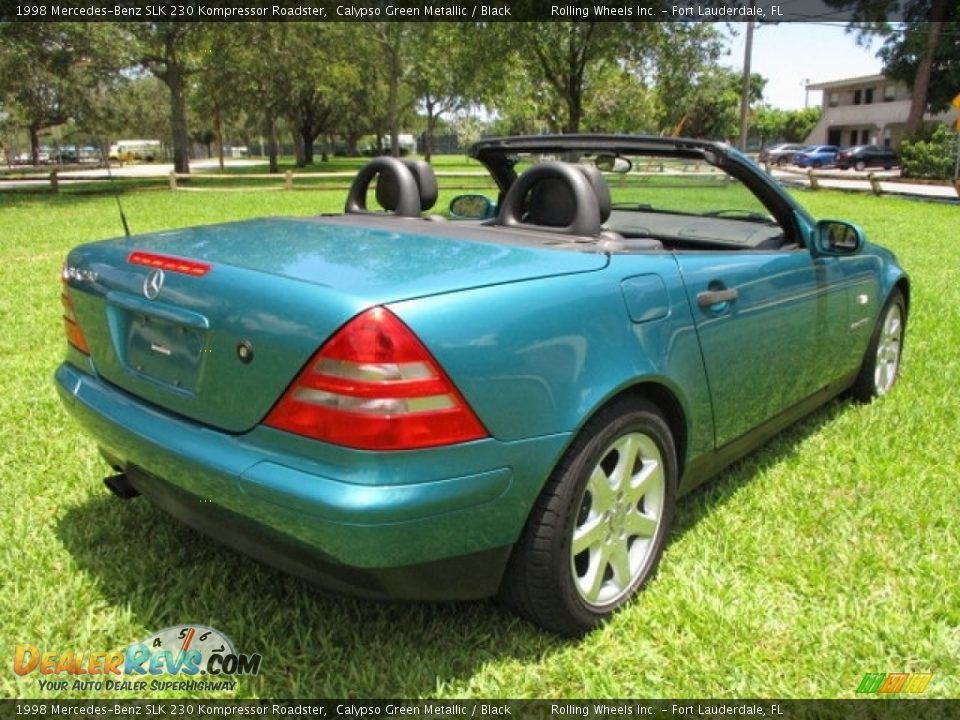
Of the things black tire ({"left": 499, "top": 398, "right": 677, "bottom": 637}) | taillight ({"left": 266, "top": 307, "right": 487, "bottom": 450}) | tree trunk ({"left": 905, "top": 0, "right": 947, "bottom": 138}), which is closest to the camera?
taillight ({"left": 266, "top": 307, "right": 487, "bottom": 450})

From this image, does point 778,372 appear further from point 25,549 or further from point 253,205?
point 253,205

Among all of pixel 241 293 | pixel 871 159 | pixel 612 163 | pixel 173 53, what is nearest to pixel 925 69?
pixel 871 159

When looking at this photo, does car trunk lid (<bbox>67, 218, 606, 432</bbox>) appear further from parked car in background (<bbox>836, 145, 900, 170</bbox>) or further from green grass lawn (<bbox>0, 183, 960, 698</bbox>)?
parked car in background (<bbox>836, 145, 900, 170</bbox>)

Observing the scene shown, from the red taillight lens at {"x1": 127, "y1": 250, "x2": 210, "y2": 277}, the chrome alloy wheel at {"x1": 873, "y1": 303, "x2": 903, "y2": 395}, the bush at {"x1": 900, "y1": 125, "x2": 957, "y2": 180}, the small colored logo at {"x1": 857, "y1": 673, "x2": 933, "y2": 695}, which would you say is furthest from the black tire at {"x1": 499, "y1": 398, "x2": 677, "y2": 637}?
the bush at {"x1": 900, "y1": 125, "x2": 957, "y2": 180}

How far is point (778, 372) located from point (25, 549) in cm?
292

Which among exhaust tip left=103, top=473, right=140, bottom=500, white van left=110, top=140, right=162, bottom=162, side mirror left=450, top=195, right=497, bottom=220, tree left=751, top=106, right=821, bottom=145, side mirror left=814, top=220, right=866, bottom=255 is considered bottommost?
exhaust tip left=103, top=473, right=140, bottom=500

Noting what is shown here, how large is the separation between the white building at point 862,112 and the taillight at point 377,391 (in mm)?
60578

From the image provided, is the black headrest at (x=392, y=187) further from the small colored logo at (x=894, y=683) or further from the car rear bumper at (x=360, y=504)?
the small colored logo at (x=894, y=683)

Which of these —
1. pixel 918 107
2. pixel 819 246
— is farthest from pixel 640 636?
pixel 918 107

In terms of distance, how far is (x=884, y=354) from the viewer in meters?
4.45

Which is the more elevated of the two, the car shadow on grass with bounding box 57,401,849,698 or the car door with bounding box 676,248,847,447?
the car door with bounding box 676,248,847,447

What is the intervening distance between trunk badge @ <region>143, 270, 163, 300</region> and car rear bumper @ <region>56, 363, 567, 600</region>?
0.34 meters

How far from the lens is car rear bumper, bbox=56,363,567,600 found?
A: 1.79 m

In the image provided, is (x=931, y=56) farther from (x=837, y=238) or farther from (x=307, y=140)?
(x=307, y=140)
